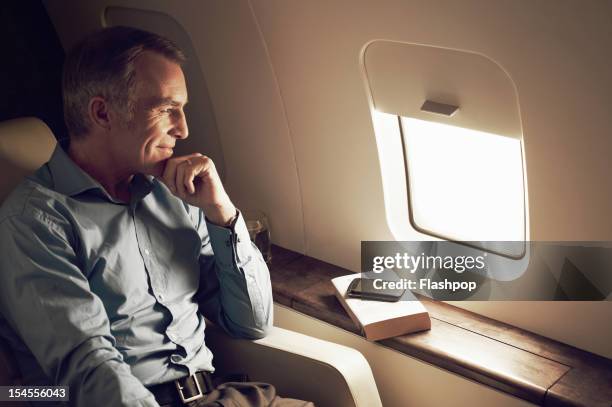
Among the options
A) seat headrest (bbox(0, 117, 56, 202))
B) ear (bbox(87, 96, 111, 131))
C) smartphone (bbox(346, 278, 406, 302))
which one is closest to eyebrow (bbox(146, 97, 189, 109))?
ear (bbox(87, 96, 111, 131))

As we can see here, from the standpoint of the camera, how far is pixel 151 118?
197 cm

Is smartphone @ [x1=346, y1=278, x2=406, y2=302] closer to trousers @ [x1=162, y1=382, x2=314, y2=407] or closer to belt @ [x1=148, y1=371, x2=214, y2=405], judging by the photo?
trousers @ [x1=162, y1=382, x2=314, y2=407]

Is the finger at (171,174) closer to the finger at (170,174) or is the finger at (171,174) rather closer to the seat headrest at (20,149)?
the finger at (170,174)

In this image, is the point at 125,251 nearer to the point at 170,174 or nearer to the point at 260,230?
the point at 170,174

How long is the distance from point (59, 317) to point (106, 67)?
2.22 ft

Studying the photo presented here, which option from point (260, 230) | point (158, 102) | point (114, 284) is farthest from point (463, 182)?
point (114, 284)

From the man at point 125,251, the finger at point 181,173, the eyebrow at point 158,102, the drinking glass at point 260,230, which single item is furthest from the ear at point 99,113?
the drinking glass at point 260,230

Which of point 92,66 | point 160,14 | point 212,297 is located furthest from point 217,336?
point 160,14

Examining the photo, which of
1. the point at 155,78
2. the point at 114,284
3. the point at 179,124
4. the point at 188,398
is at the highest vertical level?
the point at 155,78

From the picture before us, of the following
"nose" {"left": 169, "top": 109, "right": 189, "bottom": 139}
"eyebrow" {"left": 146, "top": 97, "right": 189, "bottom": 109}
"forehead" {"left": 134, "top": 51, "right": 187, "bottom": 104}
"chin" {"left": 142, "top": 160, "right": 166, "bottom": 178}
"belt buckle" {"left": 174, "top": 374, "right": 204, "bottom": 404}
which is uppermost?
"forehead" {"left": 134, "top": 51, "right": 187, "bottom": 104}

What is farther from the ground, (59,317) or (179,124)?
(179,124)

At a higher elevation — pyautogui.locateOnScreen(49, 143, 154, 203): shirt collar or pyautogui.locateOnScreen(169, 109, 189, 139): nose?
pyautogui.locateOnScreen(169, 109, 189, 139): nose

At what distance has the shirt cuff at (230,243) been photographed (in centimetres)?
217

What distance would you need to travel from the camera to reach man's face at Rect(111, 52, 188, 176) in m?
1.94
